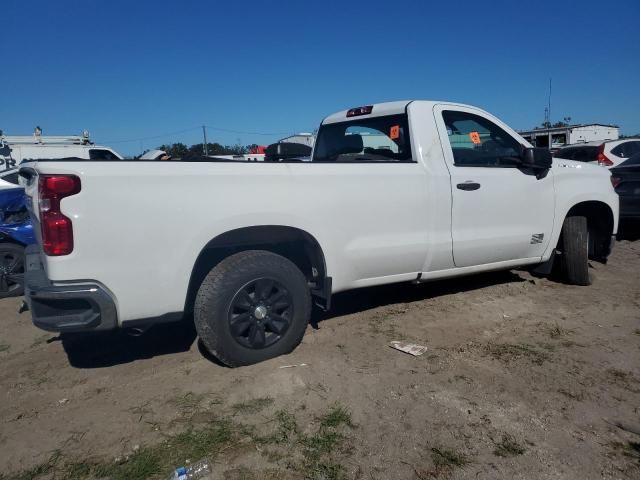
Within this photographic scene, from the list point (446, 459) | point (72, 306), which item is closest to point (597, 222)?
point (446, 459)

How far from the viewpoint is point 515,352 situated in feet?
11.7

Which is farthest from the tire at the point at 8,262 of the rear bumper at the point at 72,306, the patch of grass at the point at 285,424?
the patch of grass at the point at 285,424

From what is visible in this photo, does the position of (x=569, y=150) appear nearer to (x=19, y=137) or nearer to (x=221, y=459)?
(x=221, y=459)

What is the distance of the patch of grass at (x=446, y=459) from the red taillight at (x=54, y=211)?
2.32 m

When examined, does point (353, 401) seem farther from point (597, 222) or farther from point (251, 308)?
point (597, 222)

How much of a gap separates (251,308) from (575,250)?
12.4ft

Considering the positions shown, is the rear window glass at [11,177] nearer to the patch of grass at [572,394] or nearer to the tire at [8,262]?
the tire at [8,262]

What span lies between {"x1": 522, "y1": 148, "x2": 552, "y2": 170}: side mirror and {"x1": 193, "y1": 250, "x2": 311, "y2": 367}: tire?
251 cm

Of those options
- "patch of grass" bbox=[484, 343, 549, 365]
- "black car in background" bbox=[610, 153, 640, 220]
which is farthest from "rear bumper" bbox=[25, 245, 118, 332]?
"black car in background" bbox=[610, 153, 640, 220]

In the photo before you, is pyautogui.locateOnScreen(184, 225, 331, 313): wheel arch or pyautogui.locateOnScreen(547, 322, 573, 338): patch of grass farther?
pyautogui.locateOnScreen(547, 322, 573, 338): patch of grass

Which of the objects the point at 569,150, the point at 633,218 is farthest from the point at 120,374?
the point at 569,150

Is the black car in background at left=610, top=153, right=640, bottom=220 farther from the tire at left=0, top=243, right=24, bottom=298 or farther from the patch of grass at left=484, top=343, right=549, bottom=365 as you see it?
the tire at left=0, top=243, right=24, bottom=298

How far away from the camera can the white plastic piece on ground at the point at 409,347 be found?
3.59 meters

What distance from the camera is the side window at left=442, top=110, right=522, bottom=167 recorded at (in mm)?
4254
